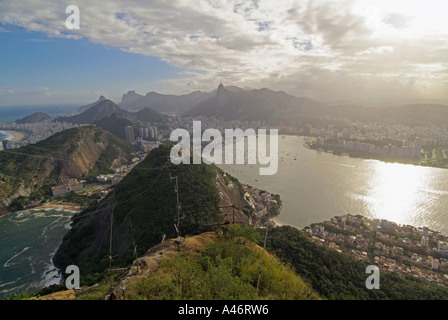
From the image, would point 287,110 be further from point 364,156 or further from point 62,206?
point 62,206

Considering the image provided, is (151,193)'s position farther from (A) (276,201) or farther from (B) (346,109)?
(B) (346,109)

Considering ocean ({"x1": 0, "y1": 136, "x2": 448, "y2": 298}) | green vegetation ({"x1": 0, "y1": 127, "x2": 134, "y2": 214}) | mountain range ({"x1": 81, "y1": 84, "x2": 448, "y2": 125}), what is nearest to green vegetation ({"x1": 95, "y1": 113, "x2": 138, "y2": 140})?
mountain range ({"x1": 81, "y1": 84, "x2": 448, "y2": 125})

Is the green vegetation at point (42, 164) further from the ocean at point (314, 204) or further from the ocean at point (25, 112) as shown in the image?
the ocean at point (25, 112)

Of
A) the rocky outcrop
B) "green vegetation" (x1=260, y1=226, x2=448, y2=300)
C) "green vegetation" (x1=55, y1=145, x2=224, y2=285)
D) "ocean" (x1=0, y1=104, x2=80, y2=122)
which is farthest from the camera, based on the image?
"ocean" (x1=0, y1=104, x2=80, y2=122)

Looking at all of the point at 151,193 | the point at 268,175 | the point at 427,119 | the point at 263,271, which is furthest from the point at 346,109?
the point at 263,271

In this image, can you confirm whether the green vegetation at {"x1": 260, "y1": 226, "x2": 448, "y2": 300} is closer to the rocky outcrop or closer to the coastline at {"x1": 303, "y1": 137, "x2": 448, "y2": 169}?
the rocky outcrop

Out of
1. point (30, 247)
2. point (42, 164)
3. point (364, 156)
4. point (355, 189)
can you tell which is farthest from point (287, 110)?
point (30, 247)
